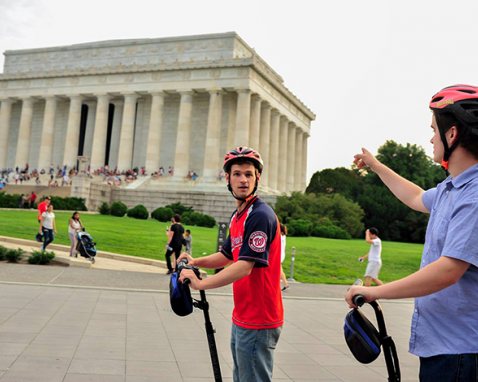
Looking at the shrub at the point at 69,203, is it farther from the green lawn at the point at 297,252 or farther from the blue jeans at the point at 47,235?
the blue jeans at the point at 47,235

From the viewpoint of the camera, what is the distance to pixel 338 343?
887 cm

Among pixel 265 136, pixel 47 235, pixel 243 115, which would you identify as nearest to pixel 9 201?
pixel 243 115

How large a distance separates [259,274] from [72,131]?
214 feet

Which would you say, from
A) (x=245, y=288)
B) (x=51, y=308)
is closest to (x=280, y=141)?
(x=51, y=308)

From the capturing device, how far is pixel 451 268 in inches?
102

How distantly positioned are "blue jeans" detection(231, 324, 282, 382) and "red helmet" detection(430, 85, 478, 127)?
2.00 meters

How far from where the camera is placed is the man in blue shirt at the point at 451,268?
2602 mm

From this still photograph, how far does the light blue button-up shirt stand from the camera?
8.54ft

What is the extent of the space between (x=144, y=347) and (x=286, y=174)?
64536mm

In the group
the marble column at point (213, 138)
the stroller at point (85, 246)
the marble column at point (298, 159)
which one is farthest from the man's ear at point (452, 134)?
the marble column at point (298, 159)

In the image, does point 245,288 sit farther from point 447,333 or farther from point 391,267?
point 391,267

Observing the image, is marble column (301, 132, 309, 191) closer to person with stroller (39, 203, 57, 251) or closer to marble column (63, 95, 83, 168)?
marble column (63, 95, 83, 168)

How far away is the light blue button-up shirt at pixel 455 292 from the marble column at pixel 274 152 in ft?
200

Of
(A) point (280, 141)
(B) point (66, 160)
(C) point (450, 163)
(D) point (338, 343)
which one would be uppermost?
(A) point (280, 141)
